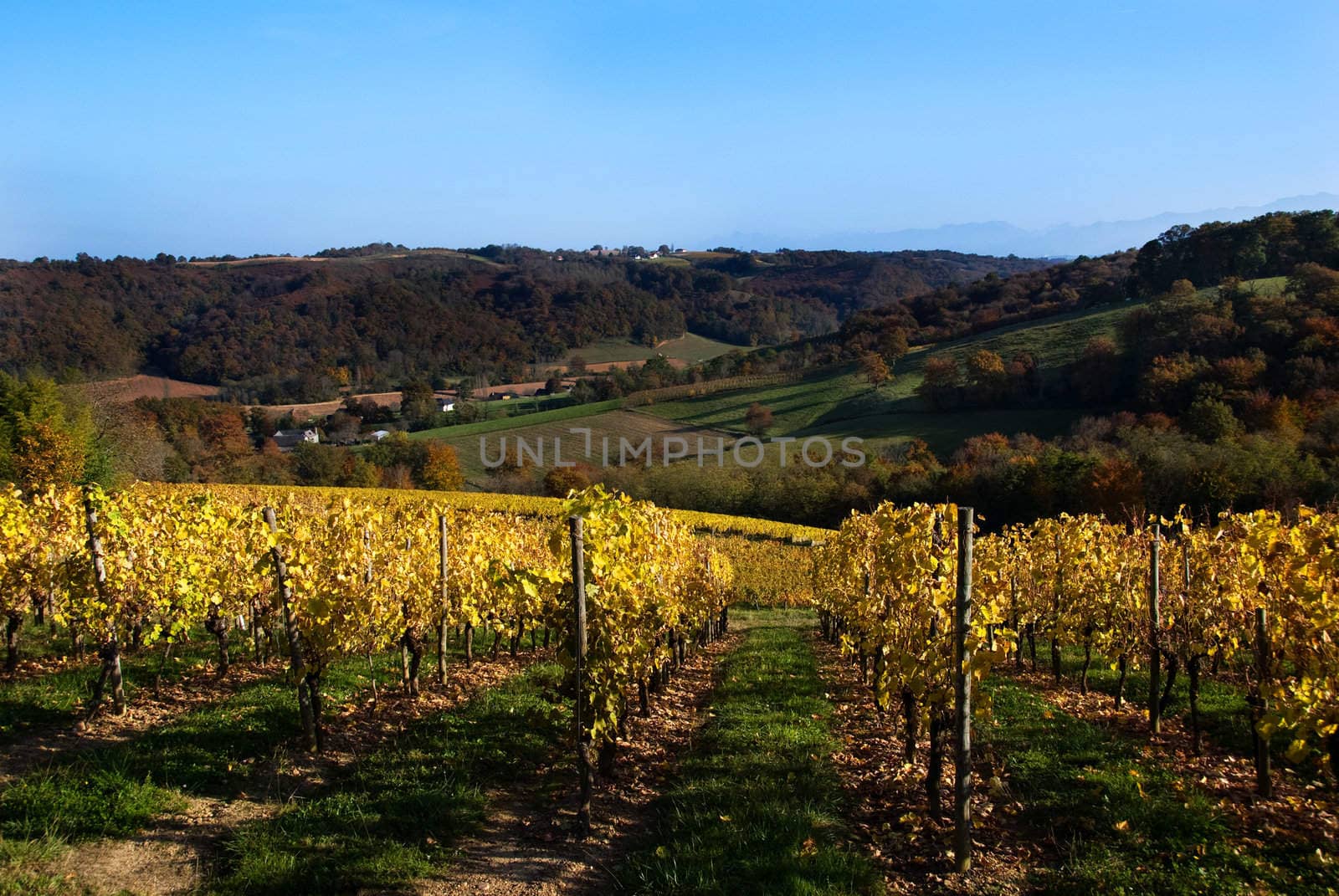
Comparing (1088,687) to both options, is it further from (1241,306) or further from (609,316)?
(609,316)

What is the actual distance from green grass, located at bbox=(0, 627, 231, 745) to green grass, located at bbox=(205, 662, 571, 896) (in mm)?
3298

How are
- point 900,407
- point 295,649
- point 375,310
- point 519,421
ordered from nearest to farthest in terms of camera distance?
1. point 295,649
2. point 900,407
3. point 519,421
4. point 375,310

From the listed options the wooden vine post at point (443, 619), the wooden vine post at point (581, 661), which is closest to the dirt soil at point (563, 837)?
the wooden vine post at point (581, 661)

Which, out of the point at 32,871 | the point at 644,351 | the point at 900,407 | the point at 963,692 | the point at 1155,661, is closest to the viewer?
the point at 32,871

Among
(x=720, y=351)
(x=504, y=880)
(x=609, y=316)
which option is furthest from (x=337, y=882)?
(x=609, y=316)

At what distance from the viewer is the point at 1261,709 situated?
663cm

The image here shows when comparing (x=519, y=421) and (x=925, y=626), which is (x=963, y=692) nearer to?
(x=925, y=626)

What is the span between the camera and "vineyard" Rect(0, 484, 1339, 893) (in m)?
5.37

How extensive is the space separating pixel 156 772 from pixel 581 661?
3.68 m

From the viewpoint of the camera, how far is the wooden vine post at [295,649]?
730 cm

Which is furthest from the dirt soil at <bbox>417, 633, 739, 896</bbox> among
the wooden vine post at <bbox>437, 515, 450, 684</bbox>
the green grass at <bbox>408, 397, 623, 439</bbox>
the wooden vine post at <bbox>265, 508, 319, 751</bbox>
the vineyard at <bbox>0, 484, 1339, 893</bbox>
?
the green grass at <bbox>408, 397, 623, 439</bbox>

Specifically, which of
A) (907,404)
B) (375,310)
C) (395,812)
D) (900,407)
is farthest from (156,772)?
(375,310)

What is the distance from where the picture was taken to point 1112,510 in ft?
130

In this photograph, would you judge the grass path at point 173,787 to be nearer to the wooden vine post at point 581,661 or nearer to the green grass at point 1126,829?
the wooden vine post at point 581,661
